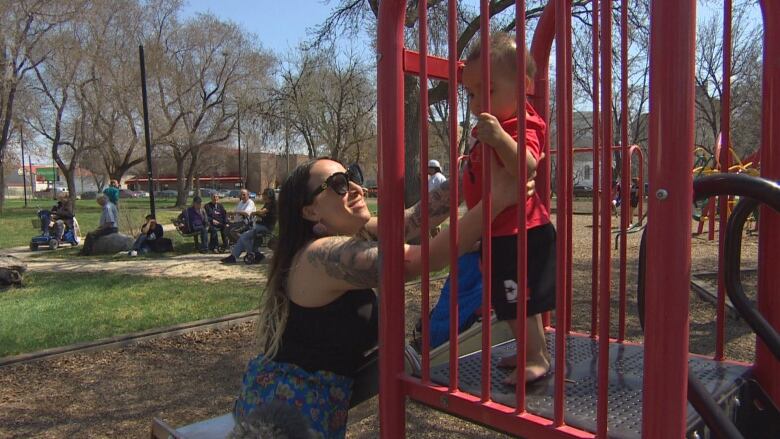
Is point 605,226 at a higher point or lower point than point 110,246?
higher

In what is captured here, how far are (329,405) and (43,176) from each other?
11029 centimetres

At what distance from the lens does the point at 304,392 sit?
5.66 ft

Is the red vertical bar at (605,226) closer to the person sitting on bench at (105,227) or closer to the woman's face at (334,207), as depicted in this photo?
the woman's face at (334,207)

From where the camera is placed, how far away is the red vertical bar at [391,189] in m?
1.48

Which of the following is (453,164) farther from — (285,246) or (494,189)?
(285,246)

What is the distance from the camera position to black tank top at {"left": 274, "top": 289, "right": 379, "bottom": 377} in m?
1.76

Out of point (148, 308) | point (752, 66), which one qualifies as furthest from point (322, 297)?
point (752, 66)

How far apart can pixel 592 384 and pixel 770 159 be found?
2.64ft

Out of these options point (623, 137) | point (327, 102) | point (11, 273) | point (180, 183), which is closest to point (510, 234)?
point (623, 137)

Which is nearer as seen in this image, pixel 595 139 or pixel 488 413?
pixel 488 413

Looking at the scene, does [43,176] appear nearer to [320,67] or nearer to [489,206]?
[320,67]

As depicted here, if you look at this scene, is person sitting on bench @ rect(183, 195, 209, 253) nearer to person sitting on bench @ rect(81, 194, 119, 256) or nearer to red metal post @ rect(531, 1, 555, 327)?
person sitting on bench @ rect(81, 194, 119, 256)

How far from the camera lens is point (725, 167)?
1.90 meters

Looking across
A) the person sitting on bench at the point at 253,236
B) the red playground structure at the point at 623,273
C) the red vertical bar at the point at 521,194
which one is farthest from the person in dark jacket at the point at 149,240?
the red vertical bar at the point at 521,194
